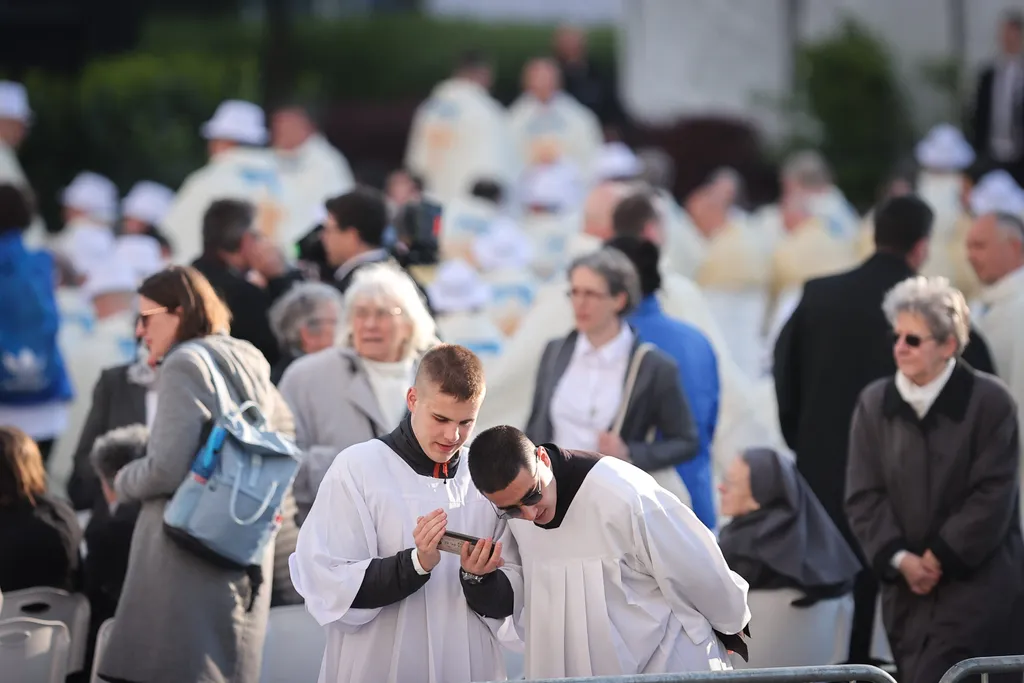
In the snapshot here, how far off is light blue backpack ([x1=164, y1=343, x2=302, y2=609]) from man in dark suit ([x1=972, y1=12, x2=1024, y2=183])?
9924mm

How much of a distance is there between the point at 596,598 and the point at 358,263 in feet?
9.70

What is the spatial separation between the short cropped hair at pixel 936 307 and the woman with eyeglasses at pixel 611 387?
3.07 ft

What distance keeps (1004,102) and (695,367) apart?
27.9ft

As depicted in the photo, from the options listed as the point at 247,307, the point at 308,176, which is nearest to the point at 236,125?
the point at 308,176

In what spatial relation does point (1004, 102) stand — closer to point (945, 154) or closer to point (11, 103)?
point (945, 154)

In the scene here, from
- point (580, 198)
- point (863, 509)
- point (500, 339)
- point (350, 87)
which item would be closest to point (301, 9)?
point (350, 87)

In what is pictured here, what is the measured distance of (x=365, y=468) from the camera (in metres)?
4.98

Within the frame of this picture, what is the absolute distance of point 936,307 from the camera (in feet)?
20.3

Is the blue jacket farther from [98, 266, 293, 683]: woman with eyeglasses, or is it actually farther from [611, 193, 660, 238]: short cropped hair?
[98, 266, 293, 683]: woman with eyeglasses

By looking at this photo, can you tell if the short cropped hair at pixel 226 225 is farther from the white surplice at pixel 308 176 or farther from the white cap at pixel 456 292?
the white surplice at pixel 308 176

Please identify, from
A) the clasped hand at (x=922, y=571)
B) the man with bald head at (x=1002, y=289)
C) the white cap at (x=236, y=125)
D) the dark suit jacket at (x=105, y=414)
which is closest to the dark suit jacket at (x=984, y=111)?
the white cap at (x=236, y=125)

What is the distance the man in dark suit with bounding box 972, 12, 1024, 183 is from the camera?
1456cm

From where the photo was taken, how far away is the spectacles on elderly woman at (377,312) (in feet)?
21.5

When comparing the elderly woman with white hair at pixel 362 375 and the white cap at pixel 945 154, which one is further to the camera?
the white cap at pixel 945 154
